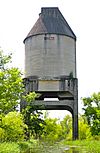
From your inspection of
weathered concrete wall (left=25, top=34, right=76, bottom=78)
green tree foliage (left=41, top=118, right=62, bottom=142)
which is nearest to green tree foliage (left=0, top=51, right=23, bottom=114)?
weathered concrete wall (left=25, top=34, right=76, bottom=78)

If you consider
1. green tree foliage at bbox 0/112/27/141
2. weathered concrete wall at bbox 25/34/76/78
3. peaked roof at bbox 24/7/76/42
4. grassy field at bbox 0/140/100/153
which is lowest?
grassy field at bbox 0/140/100/153

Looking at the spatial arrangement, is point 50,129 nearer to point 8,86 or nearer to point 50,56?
point 50,56

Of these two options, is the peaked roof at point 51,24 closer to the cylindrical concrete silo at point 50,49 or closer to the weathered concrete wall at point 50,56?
the cylindrical concrete silo at point 50,49

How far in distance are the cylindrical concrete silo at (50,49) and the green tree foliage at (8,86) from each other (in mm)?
9577

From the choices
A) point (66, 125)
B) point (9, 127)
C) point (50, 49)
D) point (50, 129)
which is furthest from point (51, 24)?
point (66, 125)

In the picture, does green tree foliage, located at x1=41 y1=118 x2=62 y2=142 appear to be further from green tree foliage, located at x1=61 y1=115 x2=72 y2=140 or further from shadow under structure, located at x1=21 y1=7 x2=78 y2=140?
shadow under structure, located at x1=21 y1=7 x2=78 y2=140

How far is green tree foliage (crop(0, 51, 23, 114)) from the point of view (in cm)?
2117

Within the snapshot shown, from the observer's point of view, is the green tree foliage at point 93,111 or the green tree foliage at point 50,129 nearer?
the green tree foliage at point 93,111

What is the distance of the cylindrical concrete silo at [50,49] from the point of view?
107 ft

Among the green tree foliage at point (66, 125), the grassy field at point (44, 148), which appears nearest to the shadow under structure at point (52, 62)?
the grassy field at point (44, 148)

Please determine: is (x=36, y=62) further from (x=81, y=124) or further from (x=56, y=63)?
(x=81, y=124)

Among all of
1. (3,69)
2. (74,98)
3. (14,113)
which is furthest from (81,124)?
(3,69)

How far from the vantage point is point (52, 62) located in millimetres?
32594

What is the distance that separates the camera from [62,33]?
33531 millimetres
